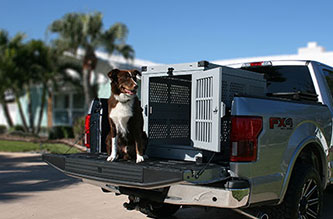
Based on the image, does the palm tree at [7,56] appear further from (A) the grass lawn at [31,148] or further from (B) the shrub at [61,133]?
(A) the grass lawn at [31,148]

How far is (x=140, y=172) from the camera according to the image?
11.8ft

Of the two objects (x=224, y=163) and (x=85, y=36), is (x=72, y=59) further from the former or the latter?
(x=224, y=163)

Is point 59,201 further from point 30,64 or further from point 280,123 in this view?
point 30,64

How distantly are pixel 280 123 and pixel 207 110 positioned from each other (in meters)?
0.72

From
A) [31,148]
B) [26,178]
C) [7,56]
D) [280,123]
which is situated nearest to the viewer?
[280,123]

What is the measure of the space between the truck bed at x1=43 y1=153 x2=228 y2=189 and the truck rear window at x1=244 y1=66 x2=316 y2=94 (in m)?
2.21

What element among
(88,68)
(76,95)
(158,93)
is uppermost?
(88,68)

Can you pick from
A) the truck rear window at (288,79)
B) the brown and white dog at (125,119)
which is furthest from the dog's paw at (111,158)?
the truck rear window at (288,79)

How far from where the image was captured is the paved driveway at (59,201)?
5.36 metres

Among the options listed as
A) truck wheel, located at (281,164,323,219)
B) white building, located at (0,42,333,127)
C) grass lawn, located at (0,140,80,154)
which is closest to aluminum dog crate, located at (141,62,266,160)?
truck wheel, located at (281,164,323,219)

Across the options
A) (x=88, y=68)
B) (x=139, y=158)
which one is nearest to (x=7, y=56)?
(x=88, y=68)

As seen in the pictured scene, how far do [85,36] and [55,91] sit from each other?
370cm

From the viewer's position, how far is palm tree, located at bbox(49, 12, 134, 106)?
1833cm

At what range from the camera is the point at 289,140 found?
3928 mm
